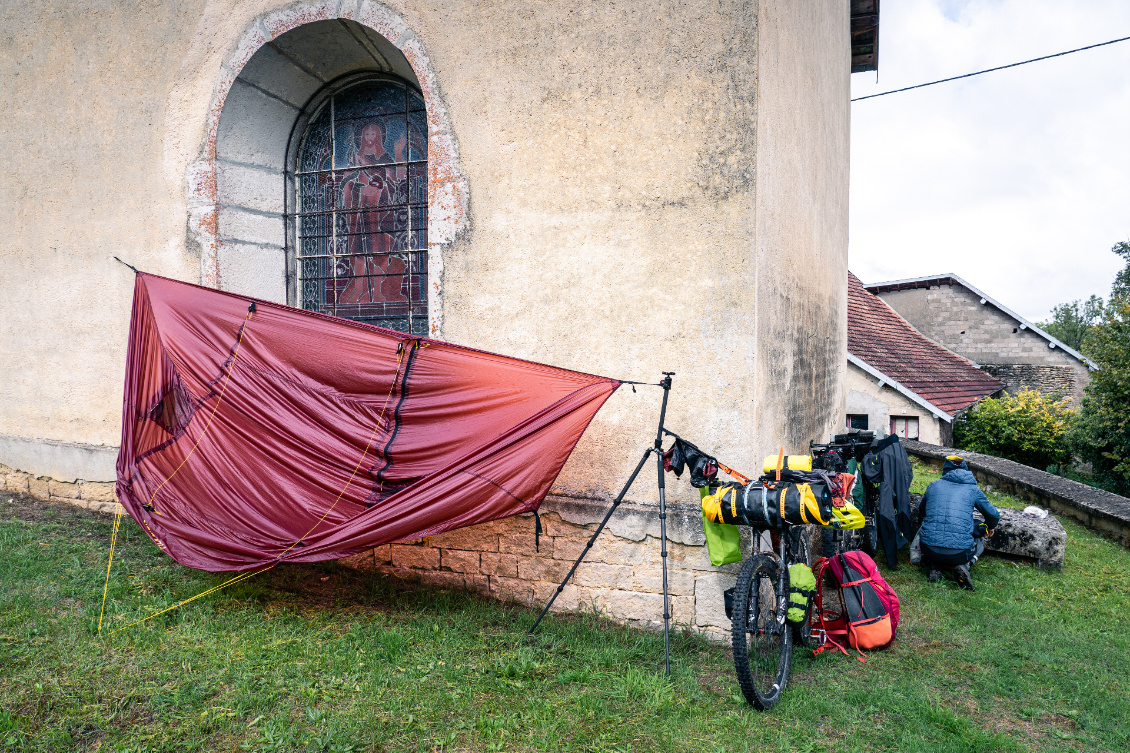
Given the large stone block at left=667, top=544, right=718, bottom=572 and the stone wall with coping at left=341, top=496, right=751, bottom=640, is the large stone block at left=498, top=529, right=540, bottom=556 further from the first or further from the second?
the large stone block at left=667, top=544, right=718, bottom=572

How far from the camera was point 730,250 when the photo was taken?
3838 millimetres

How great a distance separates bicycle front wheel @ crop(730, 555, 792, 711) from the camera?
306 cm

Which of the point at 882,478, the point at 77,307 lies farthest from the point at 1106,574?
the point at 77,307

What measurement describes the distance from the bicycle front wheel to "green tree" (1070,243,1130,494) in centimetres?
1161

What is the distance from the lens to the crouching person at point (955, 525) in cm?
515

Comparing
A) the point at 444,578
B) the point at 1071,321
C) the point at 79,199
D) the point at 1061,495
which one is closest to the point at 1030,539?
the point at 1061,495

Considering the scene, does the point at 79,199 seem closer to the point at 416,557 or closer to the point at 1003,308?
the point at 416,557

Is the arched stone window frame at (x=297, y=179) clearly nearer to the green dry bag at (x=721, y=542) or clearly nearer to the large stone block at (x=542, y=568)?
the large stone block at (x=542, y=568)

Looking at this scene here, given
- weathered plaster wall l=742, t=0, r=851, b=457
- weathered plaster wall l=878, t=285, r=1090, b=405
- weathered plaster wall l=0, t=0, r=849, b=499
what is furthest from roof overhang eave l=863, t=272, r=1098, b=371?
weathered plaster wall l=0, t=0, r=849, b=499

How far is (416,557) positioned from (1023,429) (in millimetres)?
14695

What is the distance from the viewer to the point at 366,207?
17.0ft

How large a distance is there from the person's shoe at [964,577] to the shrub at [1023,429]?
10.9 meters

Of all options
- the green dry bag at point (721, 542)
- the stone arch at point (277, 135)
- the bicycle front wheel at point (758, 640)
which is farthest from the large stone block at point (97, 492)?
the bicycle front wheel at point (758, 640)

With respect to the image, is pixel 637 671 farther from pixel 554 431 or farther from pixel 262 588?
pixel 262 588
